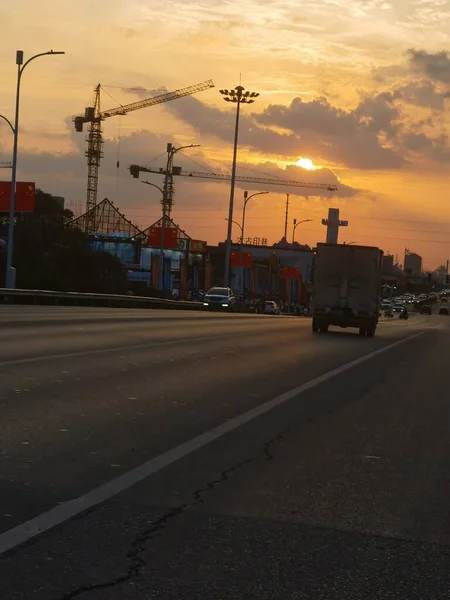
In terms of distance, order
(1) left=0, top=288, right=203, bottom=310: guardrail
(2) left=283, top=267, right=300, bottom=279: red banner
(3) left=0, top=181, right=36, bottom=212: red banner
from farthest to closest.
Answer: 1. (2) left=283, top=267, right=300, bottom=279: red banner
2. (3) left=0, top=181, right=36, bottom=212: red banner
3. (1) left=0, top=288, right=203, bottom=310: guardrail

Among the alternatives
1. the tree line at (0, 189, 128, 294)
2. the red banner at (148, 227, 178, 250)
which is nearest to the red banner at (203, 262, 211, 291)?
the red banner at (148, 227, 178, 250)

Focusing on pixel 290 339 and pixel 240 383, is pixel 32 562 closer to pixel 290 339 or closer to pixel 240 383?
pixel 240 383

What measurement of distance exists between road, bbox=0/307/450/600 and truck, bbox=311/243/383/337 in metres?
18.9

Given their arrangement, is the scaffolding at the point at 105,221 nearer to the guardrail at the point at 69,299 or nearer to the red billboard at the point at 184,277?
the red billboard at the point at 184,277

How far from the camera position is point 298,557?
238 inches

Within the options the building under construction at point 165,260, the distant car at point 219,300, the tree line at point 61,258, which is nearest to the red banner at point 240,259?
the building under construction at point 165,260

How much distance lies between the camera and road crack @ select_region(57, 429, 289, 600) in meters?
5.30

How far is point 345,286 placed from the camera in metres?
36.3

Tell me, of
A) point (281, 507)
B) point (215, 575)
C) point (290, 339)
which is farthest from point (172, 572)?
point (290, 339)

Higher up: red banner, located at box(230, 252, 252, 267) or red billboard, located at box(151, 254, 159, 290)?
red banner, located at box(230, 252, 252, 267)

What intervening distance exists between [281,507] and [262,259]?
19112 cm

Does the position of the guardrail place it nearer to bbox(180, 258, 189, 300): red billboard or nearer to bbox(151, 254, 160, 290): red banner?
bbox(151, 254, 160, 290): red banner

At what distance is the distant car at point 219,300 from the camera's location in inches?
2867

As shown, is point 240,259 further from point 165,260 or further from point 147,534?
point 147,534
